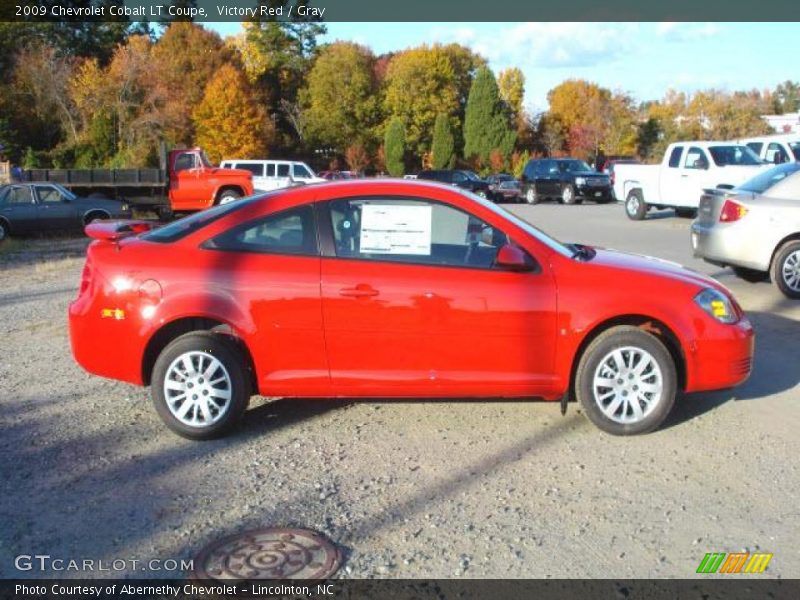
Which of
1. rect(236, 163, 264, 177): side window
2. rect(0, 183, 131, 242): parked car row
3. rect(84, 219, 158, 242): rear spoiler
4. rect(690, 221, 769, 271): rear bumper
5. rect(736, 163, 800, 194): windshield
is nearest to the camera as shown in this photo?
rect(84, 219, 158, 242): rear spoiler

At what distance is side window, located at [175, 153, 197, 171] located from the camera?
25.3 m

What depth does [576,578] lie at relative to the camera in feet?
12.0

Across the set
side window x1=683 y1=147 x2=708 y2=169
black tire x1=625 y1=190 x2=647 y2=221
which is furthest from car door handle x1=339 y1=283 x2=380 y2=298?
black tire x1=625 y1=190 x2=647 y2=221

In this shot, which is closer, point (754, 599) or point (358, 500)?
point (754, 599)

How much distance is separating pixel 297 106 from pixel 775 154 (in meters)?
43.5

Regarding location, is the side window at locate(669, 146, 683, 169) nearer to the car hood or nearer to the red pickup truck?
the red pickup truck

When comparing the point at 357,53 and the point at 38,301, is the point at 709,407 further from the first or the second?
the point at 357,53

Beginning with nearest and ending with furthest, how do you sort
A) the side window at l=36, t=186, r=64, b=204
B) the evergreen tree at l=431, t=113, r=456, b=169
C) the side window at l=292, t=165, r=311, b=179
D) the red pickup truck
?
the side window at l=36, t=186, r=64, b=204 → the red pickup truck → the side window at l=292, t=165, r=311, b=179 → the evergreen tree at l=431, t=113, r=456, b=169

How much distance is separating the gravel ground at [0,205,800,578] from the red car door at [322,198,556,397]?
0.40 meters

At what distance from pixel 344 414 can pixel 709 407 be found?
266cm

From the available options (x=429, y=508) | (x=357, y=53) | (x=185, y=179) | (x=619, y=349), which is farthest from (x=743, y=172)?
(x=357, y=53)

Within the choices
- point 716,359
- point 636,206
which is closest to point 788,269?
point 716,359

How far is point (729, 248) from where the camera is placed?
34.4 feet

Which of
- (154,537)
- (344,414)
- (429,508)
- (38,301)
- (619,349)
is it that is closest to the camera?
(154,537)
